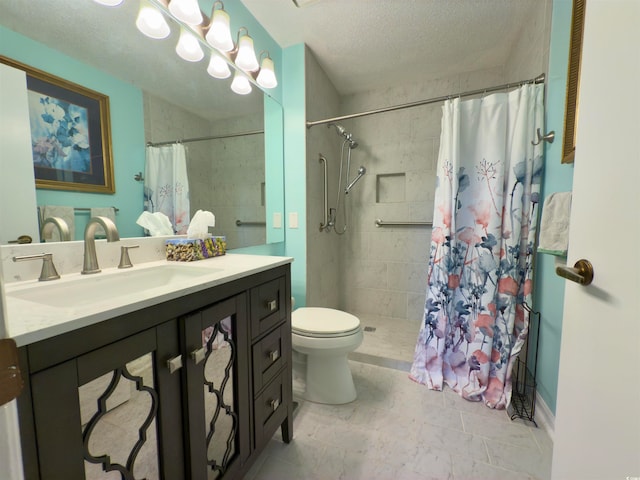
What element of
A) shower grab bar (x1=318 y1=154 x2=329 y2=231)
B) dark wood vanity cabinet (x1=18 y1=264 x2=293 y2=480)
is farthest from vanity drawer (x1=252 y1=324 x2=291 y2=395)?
shower grab bar (x1=318 y1=154 x2=329 y2=231)

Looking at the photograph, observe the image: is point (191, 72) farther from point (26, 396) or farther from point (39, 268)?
point (26, 396)

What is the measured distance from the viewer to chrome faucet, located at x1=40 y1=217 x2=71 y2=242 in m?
0.86

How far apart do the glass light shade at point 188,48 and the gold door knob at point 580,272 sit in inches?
67.6

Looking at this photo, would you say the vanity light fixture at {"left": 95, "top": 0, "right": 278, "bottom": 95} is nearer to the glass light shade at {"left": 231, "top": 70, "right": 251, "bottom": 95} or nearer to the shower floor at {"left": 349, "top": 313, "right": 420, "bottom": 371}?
the glass light shade at {"left": 231, "top": 70, "right": 251, "bottom": 95}

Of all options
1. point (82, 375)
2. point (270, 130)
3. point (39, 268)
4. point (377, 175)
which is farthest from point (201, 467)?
point (377, 175)

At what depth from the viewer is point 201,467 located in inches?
30.4

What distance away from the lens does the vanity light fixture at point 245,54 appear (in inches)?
57.4

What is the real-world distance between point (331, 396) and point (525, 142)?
179 centimetres

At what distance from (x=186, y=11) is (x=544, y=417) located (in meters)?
2.58

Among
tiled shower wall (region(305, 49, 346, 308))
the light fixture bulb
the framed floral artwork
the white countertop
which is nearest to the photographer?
the white countertop

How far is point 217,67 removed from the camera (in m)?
1.45

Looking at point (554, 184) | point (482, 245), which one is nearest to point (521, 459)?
point (482, 245)

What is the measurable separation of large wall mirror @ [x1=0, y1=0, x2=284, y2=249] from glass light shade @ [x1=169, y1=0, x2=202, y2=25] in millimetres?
114

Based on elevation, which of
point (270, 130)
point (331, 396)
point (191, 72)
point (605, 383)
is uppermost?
point (191, 72)
